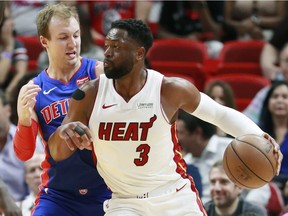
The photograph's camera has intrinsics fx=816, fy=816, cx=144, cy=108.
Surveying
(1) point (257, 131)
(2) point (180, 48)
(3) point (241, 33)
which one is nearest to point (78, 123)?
(1) point (257, 131)

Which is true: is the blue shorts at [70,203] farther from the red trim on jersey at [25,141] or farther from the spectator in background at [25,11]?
the spectator in background at [25,11]

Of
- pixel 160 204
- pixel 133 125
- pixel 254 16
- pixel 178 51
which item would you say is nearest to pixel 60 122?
pixel 133 125

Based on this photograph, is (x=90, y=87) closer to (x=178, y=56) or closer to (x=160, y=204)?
(x=160, y=204)

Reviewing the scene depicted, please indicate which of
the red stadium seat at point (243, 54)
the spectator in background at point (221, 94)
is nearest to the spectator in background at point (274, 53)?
the red stadium seat at point (243, 54)

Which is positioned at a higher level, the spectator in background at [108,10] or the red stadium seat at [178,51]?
the spectator in background at [108,10]

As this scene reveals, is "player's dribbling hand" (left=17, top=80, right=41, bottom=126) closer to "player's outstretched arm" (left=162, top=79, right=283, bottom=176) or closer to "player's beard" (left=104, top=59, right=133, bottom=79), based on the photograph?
"player's beard" (left=104, top=59, right=133, bottom=79)

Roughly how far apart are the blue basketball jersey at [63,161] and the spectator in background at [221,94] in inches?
111

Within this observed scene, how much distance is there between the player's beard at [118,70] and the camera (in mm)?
4461

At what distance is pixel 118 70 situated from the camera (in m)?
4.47

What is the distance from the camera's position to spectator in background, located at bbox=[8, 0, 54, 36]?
9656 mm

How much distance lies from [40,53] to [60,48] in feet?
15.0

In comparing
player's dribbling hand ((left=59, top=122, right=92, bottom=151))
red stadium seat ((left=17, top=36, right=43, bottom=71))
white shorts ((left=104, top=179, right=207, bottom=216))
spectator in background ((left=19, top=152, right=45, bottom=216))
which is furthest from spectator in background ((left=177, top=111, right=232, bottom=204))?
player's dribbling hand ((left=59, top=122, right=92, bottom=151))

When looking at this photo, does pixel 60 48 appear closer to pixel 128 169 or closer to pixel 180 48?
pixel 128 169

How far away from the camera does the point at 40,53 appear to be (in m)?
9.41
